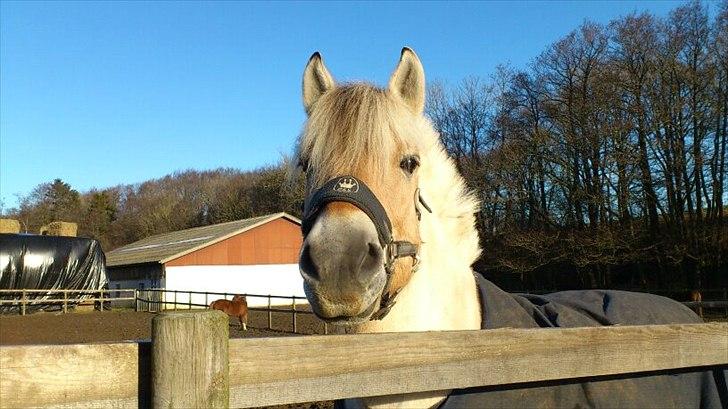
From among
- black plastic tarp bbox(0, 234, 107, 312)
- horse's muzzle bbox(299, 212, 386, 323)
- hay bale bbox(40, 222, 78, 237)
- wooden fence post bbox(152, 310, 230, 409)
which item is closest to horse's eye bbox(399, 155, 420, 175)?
horse's muzzle bbox(299, 212, 386, 323)

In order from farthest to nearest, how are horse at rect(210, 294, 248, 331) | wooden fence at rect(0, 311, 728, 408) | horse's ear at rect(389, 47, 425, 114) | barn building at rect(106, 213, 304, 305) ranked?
Answer: barn building at rect(106, 213, 304, 305) < horse at rect(210, 294, 248, 331) < horse's ear at rect(389, 47, 425, 114) < wooden fence at rect(0, 311, 728, 408)

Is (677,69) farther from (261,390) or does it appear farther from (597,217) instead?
(261,390)

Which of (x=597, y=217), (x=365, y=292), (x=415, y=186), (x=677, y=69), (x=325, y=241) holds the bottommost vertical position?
(x=365, y=292)

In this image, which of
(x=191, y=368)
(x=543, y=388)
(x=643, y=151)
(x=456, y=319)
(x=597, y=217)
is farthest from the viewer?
(x=597, y=217)

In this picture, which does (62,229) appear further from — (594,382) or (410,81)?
(594,382)

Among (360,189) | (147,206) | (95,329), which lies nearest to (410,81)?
(360,189)

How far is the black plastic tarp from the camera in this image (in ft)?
89.2

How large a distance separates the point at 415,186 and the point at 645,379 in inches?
56.2

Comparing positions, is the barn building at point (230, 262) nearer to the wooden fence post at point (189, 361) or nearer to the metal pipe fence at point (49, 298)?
the metal pipe fence at point (49, 298)

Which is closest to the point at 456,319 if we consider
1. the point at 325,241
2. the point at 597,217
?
the point at 325,241

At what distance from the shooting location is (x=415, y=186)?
262cm

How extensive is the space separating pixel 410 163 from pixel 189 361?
138 centimetres

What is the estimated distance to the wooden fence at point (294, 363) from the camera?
1460 mm

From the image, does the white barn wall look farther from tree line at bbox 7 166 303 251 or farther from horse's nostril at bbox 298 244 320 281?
horse's nostril at bbox 298 244 320 281
